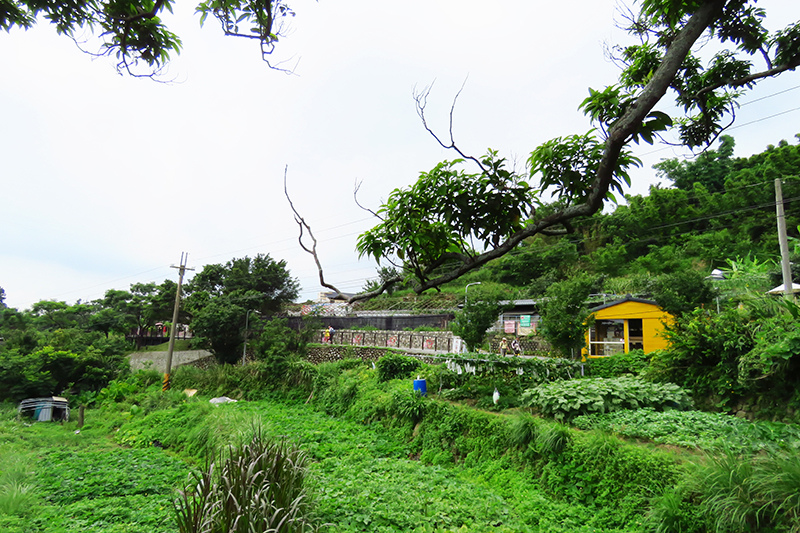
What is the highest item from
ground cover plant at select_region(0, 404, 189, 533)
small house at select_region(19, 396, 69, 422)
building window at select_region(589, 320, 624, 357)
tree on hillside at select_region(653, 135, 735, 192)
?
tree on hillside at select_region(653, 135, 735, 192)

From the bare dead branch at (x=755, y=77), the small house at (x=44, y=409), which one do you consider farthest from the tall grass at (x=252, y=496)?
the small house at (x=44, y=409)

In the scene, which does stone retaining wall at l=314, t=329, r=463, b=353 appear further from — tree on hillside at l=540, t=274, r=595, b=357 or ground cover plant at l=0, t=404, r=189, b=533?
ground cover plant at l=0, t=404, r=189, b=533

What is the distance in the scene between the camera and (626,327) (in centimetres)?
1488

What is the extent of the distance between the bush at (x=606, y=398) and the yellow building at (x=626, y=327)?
20.1ft

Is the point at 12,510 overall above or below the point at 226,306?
below

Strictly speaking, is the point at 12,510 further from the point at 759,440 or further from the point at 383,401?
the point at 759,440

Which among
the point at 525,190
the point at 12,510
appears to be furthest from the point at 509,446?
the point at 12,510

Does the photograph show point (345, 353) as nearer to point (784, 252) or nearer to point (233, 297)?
point (233, 297)

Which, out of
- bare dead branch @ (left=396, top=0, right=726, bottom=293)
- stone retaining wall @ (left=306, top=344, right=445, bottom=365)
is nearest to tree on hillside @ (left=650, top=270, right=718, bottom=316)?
stone retaining wall @ (left=306, top=344, right=445, bottom=365)

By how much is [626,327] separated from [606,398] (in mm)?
8685

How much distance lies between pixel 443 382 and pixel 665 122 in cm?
1019

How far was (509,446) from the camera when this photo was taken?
7336mm

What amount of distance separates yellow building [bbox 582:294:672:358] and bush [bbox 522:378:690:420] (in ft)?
20.1

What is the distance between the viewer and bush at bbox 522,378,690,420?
7.19m
